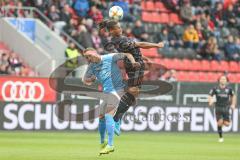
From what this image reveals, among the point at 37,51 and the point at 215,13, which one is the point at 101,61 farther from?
the point at 215,13

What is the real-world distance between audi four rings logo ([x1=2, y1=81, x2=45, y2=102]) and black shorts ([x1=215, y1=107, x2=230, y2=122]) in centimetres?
630

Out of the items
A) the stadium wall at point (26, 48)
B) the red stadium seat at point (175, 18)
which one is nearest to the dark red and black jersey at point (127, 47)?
the stadium wall at point (26, 48)

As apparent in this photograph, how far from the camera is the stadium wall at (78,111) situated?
82.9ft

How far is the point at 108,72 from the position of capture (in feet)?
52.2

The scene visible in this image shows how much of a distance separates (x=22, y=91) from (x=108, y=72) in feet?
37.9

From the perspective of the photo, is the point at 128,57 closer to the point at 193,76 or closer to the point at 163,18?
the point at 193,76

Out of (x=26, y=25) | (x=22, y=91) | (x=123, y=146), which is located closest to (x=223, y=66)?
(x=26, y=25)

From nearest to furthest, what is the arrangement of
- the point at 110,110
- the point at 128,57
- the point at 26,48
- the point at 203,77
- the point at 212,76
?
1. the point at 110,110
2. the point at 128,57
3. the point at 26,48
4. the point at 203,77
5. the point at 212,76

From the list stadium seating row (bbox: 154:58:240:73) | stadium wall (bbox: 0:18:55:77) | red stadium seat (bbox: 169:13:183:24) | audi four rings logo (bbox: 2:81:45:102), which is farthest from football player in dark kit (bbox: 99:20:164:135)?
red stadium seat (bbox: 169:13:183:24)

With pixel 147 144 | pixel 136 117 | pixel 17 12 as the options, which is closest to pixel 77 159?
pixel 147 144

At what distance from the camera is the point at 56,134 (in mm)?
24812

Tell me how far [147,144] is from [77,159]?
20.4 ft

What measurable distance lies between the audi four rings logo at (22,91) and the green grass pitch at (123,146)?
7.36 ft

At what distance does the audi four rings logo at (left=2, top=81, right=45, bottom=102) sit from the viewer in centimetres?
2681
